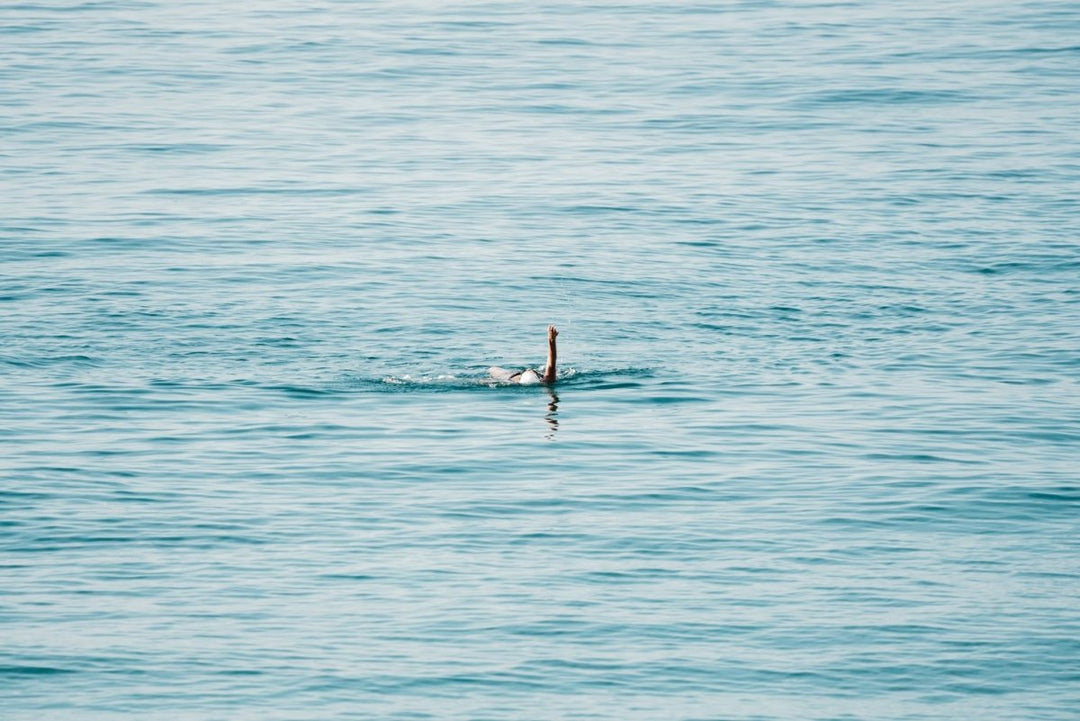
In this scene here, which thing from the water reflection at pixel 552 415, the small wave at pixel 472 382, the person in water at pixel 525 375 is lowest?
the water reflection at pixel 552 415

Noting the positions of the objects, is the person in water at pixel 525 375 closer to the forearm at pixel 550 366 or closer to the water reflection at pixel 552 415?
the forearm at pixel 550 366

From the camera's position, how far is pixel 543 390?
27.1 metres

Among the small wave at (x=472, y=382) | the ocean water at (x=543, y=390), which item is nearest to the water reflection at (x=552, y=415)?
the ocean water at (x=543, y=390)

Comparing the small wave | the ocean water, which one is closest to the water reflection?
the ocean water

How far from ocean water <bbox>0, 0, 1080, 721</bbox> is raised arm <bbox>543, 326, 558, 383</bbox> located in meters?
0.60

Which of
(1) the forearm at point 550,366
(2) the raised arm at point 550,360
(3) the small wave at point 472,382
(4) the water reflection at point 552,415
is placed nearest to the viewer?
(4) the water reflection at point 552,415

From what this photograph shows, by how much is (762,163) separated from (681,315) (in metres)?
13.1

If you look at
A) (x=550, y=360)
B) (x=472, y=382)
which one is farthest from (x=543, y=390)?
(x=472, y=382)

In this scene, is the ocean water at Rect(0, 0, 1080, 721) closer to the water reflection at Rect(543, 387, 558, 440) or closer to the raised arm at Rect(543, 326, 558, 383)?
the water reflection at Rect(543, 387, 558, 440)

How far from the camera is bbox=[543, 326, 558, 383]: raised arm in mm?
25250

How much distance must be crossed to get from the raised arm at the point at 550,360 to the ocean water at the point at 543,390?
605 millimetres

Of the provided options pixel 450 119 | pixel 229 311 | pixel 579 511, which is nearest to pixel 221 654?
pixel 579 511

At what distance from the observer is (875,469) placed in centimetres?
2342

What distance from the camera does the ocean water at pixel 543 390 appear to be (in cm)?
1816
